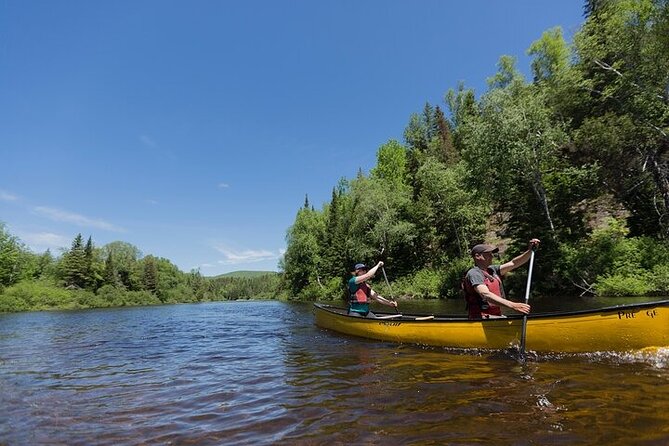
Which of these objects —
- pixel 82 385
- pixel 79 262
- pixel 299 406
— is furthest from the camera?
pixel 79 262

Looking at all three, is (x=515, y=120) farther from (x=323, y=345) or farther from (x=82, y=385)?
(x=82, y=385)

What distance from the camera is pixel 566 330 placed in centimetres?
757

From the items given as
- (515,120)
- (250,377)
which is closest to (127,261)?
(515,120)

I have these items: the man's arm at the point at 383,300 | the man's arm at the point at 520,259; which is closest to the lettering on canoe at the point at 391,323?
the man's arm at the point at 383,300

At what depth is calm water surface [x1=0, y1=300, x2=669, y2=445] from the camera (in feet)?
14.4

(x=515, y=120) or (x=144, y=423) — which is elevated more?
(x=515, y=120)

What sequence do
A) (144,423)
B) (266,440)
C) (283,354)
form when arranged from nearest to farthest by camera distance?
1. (266,440)
2. (144,423)
3. (283,354)

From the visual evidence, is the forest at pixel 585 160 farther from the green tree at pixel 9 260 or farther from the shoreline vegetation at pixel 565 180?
the green tree at pixel 9 260

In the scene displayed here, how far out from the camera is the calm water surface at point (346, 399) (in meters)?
4.40

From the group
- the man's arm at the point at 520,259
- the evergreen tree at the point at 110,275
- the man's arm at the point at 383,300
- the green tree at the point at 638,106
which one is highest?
the green tree at the point at 638,106

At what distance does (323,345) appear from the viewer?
11.5 metres

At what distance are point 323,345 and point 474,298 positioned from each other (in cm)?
463

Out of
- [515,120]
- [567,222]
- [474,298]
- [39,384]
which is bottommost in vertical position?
[39,384]

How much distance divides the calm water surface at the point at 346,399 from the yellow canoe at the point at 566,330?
0.22 meters
